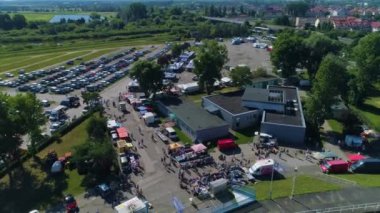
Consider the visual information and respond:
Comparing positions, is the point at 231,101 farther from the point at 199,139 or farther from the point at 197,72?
the point at 199,139

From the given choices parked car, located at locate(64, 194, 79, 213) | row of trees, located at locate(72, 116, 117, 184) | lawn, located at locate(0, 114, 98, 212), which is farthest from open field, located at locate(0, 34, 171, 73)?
parked car, located at locate(64, 194, 79, 213)

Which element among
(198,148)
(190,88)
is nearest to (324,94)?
(198,148)

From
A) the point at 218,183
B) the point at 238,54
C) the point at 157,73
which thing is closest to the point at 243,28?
the point at 238,54

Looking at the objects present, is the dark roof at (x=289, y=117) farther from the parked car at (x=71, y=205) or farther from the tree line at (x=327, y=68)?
the parked car at (x=71, y=205)

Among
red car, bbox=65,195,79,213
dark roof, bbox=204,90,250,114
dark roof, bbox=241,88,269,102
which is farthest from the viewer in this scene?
dark roof, bbox=241,88,269,102

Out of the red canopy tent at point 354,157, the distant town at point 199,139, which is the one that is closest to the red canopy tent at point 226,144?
the distant town at point 199,139

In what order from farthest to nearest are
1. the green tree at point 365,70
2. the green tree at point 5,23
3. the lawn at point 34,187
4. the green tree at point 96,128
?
the green tree at point 5,23 < the green tree at point 365,70 < the green tree at point 96,128 < the lawn at point 34,187

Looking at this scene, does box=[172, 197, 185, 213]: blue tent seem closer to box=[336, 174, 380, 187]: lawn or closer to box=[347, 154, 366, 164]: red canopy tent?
box=[336, 174, 380, 187]: lawn
